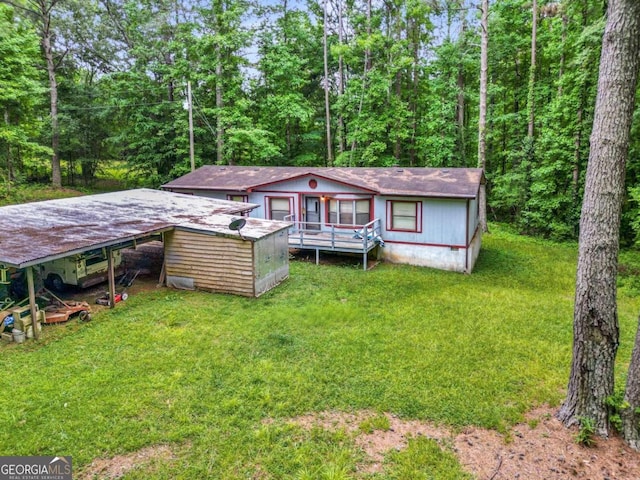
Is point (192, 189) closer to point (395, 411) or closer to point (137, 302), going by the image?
point (137, 302)

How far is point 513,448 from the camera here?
557 cm

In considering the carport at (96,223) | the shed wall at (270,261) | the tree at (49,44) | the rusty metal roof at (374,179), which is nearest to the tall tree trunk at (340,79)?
the rusty metal roof at (374,179)

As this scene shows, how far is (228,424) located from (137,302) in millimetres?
6247

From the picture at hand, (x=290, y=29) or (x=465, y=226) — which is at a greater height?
(x=290, y=29)

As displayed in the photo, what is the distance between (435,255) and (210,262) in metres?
7.84

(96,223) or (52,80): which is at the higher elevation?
(52,80)

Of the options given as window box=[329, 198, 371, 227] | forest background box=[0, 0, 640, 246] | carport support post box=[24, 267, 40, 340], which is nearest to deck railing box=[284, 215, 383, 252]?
window box=[329, 198, 371, 227]

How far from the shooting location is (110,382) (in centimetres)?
714

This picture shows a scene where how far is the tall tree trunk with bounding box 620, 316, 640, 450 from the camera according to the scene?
17.7 feet

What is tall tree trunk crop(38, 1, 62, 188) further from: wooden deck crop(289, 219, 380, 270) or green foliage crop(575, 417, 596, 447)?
green foliage crop(575, 417, 596, 447)

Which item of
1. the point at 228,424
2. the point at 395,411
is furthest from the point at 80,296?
the point at 395,411

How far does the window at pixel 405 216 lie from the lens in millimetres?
15341

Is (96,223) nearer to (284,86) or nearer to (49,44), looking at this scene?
(284,86)

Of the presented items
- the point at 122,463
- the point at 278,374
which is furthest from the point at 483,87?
the point at 122,463
